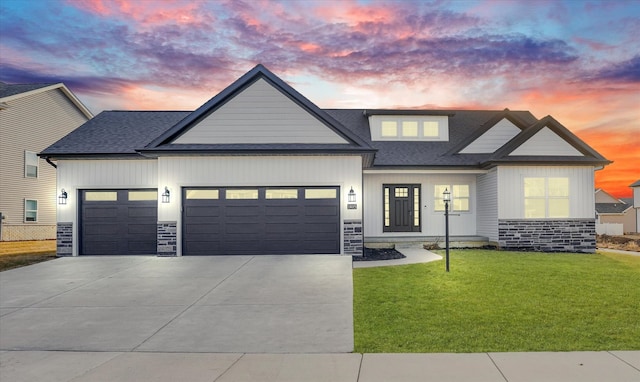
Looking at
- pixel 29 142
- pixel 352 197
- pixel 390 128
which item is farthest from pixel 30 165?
pixel 352 197

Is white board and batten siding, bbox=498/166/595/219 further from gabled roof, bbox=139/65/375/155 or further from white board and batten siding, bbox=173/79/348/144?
white board and batten siding, bbox=173/79/348/144

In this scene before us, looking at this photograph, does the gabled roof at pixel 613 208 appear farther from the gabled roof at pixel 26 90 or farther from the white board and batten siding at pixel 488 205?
the gabled roof at pixel 26 90

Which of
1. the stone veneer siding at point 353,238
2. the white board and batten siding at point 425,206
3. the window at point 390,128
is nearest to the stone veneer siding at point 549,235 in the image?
the white board and batten siding at point 425,206

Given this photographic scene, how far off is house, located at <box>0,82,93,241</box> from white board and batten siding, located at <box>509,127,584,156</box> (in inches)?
1057

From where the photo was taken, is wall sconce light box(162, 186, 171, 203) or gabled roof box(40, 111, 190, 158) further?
gabled roof box(40, 111, 190, 158)

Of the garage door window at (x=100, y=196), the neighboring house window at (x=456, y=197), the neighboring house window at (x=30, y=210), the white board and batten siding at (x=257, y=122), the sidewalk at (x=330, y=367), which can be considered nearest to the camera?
the sidewalk at (x=330, y=367)

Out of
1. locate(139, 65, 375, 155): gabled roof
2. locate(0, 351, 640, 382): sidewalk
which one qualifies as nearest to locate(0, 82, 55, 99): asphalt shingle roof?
locate(139, 65, 375, 155): gabled roof

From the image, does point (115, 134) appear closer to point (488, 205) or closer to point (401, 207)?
point (401, 207)

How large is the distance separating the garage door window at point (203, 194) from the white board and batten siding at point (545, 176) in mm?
11304

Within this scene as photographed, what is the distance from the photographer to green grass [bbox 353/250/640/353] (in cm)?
637

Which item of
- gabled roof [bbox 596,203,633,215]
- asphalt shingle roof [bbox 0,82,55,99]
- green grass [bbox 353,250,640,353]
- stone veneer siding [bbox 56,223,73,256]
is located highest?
asphalt shingle roof [bbox 0,82,55,99]

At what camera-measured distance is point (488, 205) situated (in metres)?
19.1

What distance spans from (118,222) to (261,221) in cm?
568

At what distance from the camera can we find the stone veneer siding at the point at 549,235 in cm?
1814
